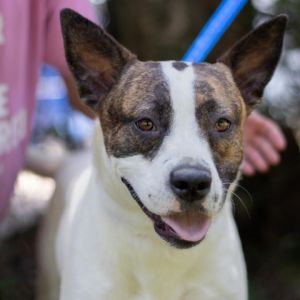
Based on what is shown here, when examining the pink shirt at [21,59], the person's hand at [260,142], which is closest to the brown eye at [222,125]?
the person's hand at [260,142]

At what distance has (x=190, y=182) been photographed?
8.62 feet

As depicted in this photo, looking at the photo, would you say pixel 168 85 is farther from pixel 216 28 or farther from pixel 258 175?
pixel 258 175

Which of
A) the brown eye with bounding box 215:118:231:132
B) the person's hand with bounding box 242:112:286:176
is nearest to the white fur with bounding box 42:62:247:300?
the brown eye with bounding box 215:118:231:132

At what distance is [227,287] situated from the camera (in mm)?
3086

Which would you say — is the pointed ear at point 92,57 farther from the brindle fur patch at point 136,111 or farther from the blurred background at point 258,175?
the blurred background at point 258,175

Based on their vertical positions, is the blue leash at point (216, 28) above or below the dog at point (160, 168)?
above

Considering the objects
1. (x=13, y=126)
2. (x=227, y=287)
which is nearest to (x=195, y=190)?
(x=227, y=287)

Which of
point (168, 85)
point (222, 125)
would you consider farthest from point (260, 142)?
point (168, 85)

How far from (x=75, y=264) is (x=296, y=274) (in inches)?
83.0

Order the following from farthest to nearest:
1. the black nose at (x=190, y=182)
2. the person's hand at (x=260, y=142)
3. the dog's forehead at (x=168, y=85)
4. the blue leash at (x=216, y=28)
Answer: the person's hand at (x=260, y=142)
the blue leash at (x=216, y=28)
the dog's forehead at (x=168, y=85)
the black nose at (x=190, y=182)

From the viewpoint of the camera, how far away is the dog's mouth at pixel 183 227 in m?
2.78

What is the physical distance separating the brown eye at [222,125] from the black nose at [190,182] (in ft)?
0.86

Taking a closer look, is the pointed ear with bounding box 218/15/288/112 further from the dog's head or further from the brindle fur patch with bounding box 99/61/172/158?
the brindle fur patch with bounding box 99/61/172/158

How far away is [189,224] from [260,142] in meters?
1.18
